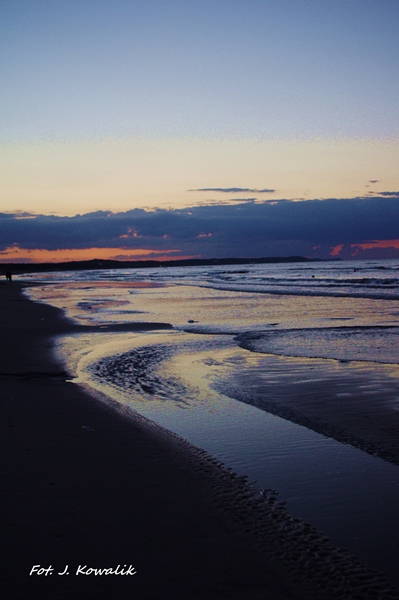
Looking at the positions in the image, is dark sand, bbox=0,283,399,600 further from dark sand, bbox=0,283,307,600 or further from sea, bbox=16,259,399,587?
sea, bbox=16,259,399,587

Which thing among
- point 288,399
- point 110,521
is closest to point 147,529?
point 110,521

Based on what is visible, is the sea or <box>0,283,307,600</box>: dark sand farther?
the sea

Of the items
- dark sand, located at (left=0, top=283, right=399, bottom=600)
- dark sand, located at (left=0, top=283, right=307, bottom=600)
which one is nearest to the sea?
dark sand, located at (left=0, top=283, right=399, bottom=600)

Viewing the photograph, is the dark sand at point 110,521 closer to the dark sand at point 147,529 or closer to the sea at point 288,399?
the dark sand at point 147,529

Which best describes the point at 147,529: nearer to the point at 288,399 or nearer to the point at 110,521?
the point at 110,521

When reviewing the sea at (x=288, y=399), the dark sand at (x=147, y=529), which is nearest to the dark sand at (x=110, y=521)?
the dark sand at (x=147, y=529)

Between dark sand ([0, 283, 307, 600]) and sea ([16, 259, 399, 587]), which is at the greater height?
dark sand ([0, 283, 307, 600])

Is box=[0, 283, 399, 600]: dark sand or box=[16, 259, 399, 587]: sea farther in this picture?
box=[16, 259, 399, 587]: sea

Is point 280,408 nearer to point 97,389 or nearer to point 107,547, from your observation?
point 97,389

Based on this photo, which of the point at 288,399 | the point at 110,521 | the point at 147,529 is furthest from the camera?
the point at 288,399

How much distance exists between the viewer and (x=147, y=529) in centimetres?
423

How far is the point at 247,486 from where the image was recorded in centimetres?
533

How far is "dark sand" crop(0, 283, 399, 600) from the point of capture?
11.5 ft

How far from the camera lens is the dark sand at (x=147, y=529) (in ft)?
11.5
